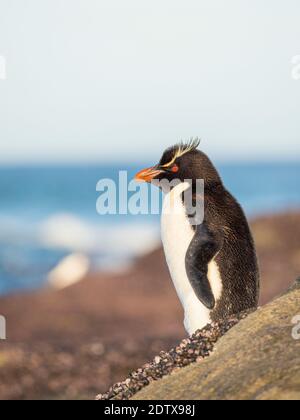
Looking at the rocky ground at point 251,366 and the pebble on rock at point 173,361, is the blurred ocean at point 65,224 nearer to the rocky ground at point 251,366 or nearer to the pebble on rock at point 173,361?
the pebble on rock at point 173,361

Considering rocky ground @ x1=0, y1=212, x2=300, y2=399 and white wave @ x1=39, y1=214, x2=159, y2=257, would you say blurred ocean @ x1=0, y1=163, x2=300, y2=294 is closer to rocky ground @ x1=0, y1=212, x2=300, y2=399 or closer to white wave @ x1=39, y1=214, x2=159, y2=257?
white wave @ x1=39, y1=214, x2=159, y2=257

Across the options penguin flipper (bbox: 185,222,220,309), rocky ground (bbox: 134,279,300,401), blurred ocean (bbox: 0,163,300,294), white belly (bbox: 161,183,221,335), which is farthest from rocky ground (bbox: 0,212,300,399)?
rocky ground (bbox: 134,279,300,401)

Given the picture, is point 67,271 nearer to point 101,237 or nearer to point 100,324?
point 101,237

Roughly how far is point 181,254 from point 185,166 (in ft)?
2.84

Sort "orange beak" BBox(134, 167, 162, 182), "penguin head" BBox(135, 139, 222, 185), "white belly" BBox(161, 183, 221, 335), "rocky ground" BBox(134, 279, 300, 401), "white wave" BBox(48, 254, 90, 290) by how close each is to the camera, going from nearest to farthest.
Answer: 1. "rocky ground" BBox(134, 279, 300, 401)
2. "white belly" BBox(161, 183, 221, 335)
3. "penguin head" BBox(135, 139, 222, 185)
4. "orange beak" BBox(134, 167, 162, 182)
5. "white wave" BBox(48, 254, 90, 290)

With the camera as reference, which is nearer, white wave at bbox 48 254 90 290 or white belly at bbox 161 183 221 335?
white belly at bbox 161 183 221 335

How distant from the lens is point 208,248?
27.0 feet

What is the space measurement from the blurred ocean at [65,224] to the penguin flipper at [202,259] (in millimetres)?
26021

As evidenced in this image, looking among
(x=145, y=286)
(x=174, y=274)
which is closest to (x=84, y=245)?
(x=145, y=286)

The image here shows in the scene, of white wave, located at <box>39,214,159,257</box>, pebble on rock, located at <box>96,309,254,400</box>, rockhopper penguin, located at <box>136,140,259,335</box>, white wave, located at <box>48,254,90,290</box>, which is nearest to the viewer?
pebble on rock, located at <box>96,309,254,400</box>

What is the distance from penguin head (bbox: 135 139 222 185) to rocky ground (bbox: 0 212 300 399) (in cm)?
631

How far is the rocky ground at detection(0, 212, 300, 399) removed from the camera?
619 inches

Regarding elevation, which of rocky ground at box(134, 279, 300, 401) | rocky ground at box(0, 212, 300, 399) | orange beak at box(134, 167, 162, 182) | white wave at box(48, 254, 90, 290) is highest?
orange beak at box(134, 167, 162, 182)

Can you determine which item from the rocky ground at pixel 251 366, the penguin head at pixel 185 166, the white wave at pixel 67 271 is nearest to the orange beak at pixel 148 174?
the penguin head at pixel 185 166
